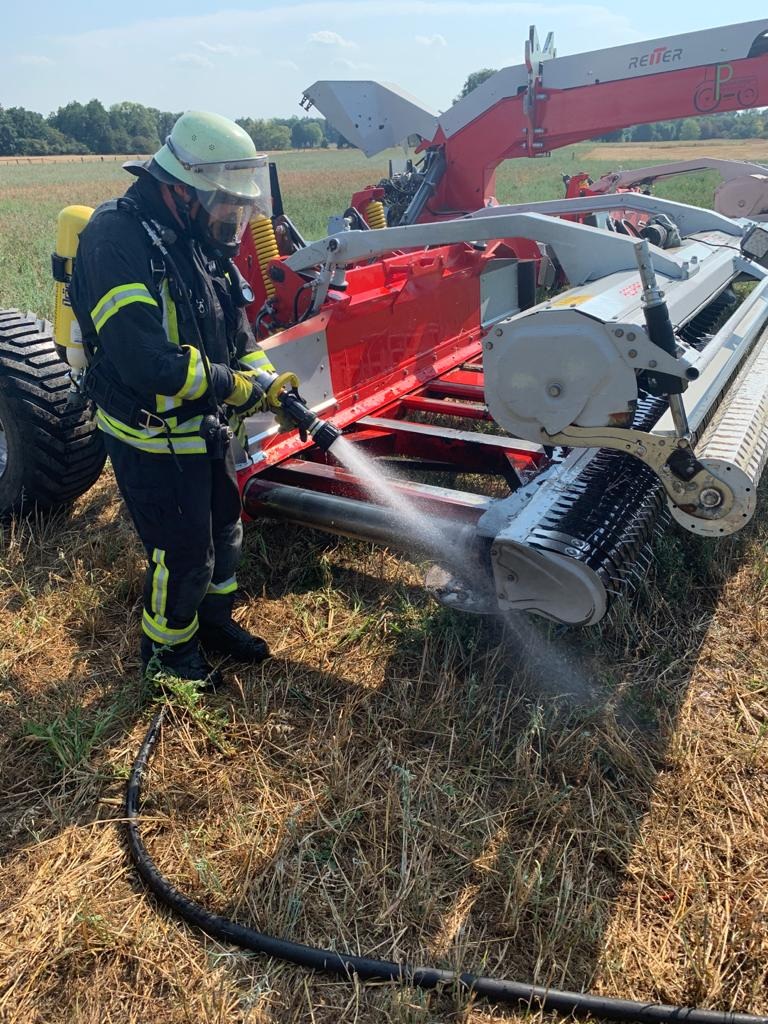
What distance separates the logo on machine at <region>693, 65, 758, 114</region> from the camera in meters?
5.38

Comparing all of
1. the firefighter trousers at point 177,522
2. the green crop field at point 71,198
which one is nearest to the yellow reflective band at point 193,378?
the firefighter trousers at point 177,522

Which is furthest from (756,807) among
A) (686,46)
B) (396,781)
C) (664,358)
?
(686,46)

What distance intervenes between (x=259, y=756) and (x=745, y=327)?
299 cm

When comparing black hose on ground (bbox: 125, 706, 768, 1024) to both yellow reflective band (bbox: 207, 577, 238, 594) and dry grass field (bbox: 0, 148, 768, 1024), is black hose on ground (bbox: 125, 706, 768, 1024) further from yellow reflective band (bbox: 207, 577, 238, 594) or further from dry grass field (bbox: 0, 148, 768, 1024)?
yellow reflective band (bbox: 207, 577, 238, 594)

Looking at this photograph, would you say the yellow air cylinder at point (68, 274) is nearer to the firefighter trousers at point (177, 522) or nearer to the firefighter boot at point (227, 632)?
the firefighter trousers at point (177, 522)

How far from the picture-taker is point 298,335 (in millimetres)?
4559

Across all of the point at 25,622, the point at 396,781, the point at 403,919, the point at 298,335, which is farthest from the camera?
the point at 298,335

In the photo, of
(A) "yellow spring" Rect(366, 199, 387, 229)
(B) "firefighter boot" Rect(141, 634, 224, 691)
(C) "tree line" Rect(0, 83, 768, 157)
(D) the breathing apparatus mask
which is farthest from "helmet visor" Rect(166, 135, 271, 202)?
(C) "tree line" Rect(0, 83, 768, 157)

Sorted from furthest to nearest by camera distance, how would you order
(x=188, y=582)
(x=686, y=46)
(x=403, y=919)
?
1. (x=686, y=46)
2. (x=188, y=582)
3. (x=403, y=919)

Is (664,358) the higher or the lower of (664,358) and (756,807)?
the higher

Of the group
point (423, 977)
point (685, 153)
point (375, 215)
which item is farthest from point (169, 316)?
point (685, 153)

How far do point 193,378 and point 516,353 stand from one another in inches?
44.4

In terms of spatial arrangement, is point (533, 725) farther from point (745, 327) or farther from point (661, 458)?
point (745, 327)

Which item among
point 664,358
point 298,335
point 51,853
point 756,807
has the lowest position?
point 756,807
